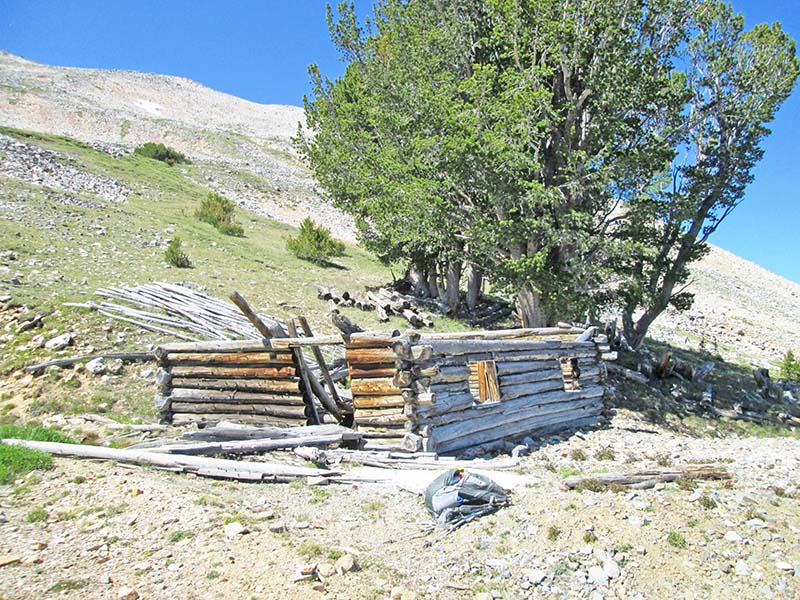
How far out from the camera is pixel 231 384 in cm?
996

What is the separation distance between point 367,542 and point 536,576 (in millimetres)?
1666

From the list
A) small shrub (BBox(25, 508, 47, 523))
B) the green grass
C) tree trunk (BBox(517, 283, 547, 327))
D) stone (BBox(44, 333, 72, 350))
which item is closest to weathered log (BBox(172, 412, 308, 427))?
the green grass

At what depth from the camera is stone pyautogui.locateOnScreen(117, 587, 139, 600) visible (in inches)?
156

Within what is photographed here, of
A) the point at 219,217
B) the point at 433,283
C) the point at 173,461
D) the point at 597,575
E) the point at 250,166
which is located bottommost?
the point at 597,575

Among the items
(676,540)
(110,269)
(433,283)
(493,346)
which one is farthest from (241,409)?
(433,283)

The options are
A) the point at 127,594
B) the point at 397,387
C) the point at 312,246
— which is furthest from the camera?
the point at 312,246

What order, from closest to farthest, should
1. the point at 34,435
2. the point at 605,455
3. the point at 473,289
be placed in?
the point at 34,435 → the point at 605,455 → the point at 473,289

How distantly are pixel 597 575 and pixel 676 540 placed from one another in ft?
3.52

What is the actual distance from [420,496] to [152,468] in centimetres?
343

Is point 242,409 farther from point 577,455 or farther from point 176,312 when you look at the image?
point 577,455

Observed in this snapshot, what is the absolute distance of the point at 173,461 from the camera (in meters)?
6.81

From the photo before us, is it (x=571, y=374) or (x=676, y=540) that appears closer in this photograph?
(x=676, y=540)

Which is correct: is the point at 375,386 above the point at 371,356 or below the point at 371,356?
below

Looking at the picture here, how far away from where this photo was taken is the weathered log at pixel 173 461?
21.9ft
